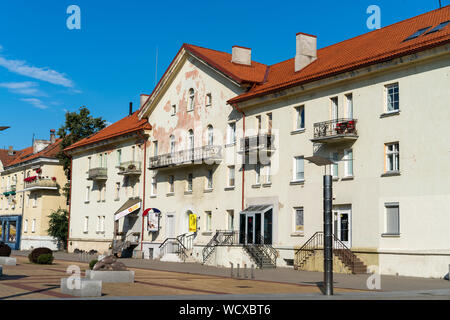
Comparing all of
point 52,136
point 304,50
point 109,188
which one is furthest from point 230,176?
point 52,136

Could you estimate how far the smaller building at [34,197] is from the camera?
67.6 metres

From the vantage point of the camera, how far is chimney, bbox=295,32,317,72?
127 ft

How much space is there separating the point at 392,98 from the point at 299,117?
22.0ft

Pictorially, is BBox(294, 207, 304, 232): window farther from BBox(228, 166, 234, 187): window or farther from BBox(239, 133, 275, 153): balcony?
BBox(228, 166, 234, 187): window

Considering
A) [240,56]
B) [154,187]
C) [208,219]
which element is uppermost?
[240,56]

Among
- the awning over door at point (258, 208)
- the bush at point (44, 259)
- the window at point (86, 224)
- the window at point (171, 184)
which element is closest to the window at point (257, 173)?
the awning over door at point (258, 208)

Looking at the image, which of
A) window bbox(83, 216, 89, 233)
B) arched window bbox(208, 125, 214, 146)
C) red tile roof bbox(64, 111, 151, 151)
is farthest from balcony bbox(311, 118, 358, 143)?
window bbox(83, 216, 89, 233)

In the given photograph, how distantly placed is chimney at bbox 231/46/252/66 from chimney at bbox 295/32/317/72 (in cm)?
641

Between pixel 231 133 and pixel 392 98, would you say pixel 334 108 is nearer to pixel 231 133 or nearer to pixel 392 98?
pixel 392 98

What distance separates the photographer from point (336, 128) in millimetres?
32438

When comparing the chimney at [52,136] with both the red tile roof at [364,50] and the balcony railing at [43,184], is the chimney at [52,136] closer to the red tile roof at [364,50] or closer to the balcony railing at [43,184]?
the balcony railing at [43,184]

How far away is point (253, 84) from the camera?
4031cm

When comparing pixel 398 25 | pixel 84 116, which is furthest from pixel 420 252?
→ pixel 84 116
